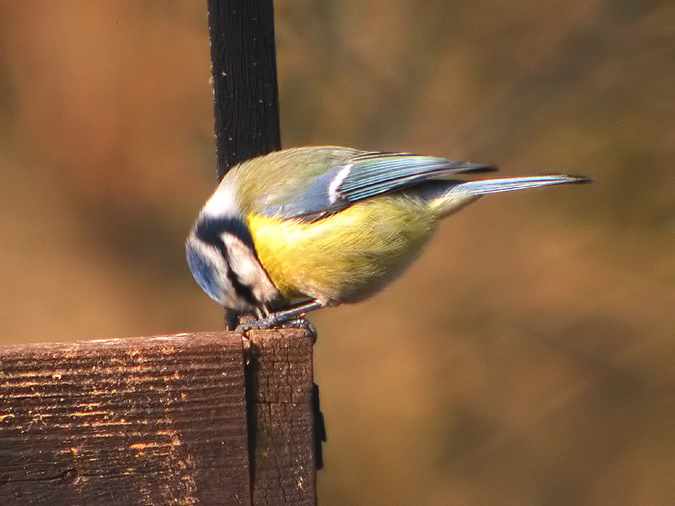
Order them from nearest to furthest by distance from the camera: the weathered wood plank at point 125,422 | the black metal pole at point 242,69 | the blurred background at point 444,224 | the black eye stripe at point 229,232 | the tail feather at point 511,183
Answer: the weathered wood plank at point 125,422 → the black metal pole at point 242,69 → the black eye stripe at point 229,232 → the tail feather at point 511,183 → the blurred background at point 444,224

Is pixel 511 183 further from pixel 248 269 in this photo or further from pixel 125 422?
pixel 125 422

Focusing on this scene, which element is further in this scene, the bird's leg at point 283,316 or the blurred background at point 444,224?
the blurred background at point 444,224

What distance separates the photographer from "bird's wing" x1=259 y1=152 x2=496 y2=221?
8.07ft

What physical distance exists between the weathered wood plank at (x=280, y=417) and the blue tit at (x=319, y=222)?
806 millimetres

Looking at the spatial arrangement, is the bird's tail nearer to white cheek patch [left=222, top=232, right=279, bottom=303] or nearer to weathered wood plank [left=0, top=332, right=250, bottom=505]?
white cheek patch [left=222, top=232, right=279, bottom=303]

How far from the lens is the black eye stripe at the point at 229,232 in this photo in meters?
Answer: 2.26

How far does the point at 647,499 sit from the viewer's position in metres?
3.34

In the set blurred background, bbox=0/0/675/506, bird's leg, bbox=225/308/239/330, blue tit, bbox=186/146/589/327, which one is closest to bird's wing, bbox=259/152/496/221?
blue tit, bbox=186/146/589/327

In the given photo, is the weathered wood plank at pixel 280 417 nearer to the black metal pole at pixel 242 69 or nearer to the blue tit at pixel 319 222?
the blue tit at pixel 319 222

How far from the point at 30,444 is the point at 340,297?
1183 millimetres

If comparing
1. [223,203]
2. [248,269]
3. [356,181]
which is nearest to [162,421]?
[248,269]

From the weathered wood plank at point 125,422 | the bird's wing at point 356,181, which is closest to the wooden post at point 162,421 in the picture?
the weathered wood plank at point 125,422

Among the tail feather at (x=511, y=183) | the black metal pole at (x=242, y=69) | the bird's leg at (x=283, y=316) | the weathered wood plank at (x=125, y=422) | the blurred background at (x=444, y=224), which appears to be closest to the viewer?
the weathered wood plank at (x=125, y=422)

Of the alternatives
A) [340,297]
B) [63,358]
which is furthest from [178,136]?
[63,358]
